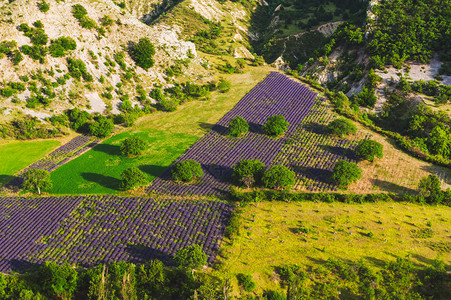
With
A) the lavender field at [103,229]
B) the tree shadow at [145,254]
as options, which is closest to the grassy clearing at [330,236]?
the lavender field at [103,229]

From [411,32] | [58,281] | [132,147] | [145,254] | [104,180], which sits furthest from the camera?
[411,32]

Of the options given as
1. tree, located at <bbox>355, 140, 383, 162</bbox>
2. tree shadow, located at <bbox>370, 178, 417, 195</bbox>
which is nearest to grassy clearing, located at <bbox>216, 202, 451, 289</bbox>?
tree shadow, located at <bbox>370, 178, 417, 195</bbox>

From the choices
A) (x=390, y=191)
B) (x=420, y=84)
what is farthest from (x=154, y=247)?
(x=420, y=84)

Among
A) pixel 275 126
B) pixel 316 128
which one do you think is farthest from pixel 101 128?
pixel 316 128

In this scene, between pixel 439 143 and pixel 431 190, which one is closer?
pixel 431 190

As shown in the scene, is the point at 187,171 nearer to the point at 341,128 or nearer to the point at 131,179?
the point at 131,179

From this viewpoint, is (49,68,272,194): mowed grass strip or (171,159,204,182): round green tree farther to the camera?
(49,68,272,194): mowed grass strip

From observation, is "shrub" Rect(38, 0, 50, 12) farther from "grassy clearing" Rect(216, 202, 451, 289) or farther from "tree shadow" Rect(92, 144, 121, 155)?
"grassy clearing" Rect(216, 202, 451, 289)
